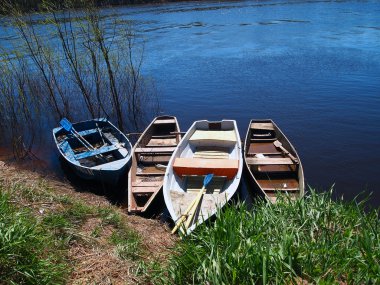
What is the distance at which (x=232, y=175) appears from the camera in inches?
393

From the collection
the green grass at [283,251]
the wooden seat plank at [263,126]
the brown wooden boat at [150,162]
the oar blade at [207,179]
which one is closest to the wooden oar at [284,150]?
the wooden seat plank at [263,126]

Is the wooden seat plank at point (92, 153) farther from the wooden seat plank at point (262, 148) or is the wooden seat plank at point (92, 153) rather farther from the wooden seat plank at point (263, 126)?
the wooden seat plank at point (263, 126)

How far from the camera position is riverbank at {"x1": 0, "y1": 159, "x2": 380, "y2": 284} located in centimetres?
380

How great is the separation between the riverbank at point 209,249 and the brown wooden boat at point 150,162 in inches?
154

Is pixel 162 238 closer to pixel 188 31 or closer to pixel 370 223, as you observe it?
pixel 370 223

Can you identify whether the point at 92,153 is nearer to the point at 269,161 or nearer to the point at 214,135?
the point at 214,135

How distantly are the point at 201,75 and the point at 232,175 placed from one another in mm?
14666

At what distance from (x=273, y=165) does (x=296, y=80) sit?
1134 centimetres

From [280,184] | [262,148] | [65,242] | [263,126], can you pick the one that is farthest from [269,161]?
[65,242]

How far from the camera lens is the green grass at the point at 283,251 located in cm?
375

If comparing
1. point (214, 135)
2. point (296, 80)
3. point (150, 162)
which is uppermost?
point (214, 135)

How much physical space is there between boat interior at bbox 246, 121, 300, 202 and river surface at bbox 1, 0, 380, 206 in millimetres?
1069

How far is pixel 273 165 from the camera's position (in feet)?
38.7

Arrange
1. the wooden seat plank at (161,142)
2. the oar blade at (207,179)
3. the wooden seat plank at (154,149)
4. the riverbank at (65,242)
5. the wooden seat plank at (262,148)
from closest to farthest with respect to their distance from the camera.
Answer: the riverbank at (65,242)
the oar blade at (207,179)
the wooden seat plank at (154,149)
the wooden seat plank at (262,148)
the wooden seat plank at (161,142)
